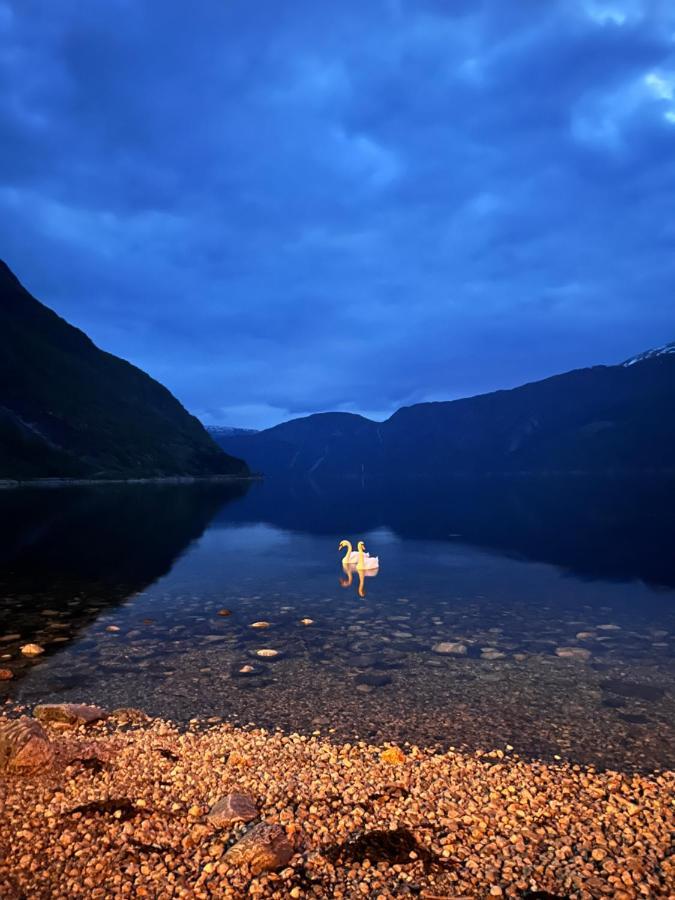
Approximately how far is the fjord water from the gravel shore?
1.41 meters

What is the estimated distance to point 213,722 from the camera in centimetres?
1061

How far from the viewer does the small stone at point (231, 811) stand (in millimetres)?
7074

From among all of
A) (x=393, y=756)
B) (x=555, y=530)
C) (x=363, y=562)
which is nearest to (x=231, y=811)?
(x=393, y=756)

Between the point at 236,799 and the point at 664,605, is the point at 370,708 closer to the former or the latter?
the point at 236,799

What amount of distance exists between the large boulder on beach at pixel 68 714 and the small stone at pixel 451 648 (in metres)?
9.28

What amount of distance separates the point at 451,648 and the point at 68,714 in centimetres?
1034

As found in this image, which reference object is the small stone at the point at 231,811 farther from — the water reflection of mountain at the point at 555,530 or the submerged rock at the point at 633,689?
the water reflection of mountain at the point at 555,530

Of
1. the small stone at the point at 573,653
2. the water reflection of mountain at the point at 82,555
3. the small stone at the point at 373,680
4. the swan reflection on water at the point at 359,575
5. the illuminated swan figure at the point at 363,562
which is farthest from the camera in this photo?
the illuminated swan figure at the point at 363,562

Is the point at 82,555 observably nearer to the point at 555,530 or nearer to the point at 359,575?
the point at 359,575

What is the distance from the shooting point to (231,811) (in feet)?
23.6

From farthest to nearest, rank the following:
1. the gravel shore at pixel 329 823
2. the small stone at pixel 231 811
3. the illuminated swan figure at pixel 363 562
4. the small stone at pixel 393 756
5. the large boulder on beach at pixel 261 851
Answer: the illuminated swan figure at pixel 363 562 → the small stone at pixel 393 756 → the small stone at pixel 231 811 → the large boulder on beach at pixel 261 851 → the gravel shore at pixel 329 823

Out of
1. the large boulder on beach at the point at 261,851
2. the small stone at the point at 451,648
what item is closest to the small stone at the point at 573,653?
the small stone at the point at 451,648

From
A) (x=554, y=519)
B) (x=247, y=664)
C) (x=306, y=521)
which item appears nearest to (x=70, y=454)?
(x=306, y=521)

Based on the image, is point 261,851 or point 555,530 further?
point 555,530
